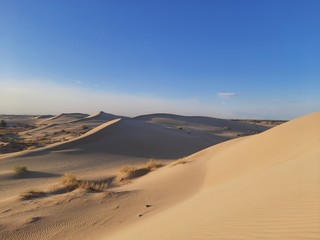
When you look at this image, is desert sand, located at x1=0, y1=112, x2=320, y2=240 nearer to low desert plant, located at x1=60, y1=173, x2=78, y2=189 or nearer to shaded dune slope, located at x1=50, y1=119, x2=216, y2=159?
low desert plant, located at x1=60, y1=173, x2=78, y2=189

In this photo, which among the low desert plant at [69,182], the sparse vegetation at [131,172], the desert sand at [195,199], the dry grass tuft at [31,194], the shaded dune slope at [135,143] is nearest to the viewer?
the desert sand at [195,199]

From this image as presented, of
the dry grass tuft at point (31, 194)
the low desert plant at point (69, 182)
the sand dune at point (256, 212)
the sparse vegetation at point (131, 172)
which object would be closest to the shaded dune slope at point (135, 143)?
the sparse vegetation at point (131, 172)

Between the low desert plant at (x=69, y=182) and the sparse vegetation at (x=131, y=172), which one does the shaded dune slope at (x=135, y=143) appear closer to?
the sparse vegetation at (x=131, y=172)

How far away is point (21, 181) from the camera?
12.0 meters

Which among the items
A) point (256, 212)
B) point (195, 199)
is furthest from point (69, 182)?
point (256, 212)

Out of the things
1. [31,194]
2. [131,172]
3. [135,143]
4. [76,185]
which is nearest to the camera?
[31,194]

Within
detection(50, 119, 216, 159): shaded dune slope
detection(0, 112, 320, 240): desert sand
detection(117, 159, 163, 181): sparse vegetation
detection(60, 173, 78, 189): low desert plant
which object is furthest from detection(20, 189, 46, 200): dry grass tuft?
detection(50, 119, 216, 159): shaded dune slope

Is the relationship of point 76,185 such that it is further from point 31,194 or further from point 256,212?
point 256,212

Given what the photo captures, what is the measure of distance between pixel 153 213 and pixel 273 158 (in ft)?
16.7

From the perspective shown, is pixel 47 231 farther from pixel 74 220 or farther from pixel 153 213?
pixel 153 213

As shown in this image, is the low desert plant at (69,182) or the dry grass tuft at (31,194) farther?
the low desert plant at (69,182)

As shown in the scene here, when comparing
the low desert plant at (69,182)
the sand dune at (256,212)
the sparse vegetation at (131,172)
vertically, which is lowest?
the sparse vegetation at (131,172)

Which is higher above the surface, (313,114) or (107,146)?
(313,114)

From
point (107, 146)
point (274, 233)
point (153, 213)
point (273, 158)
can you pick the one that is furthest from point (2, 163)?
point (274, 233)
